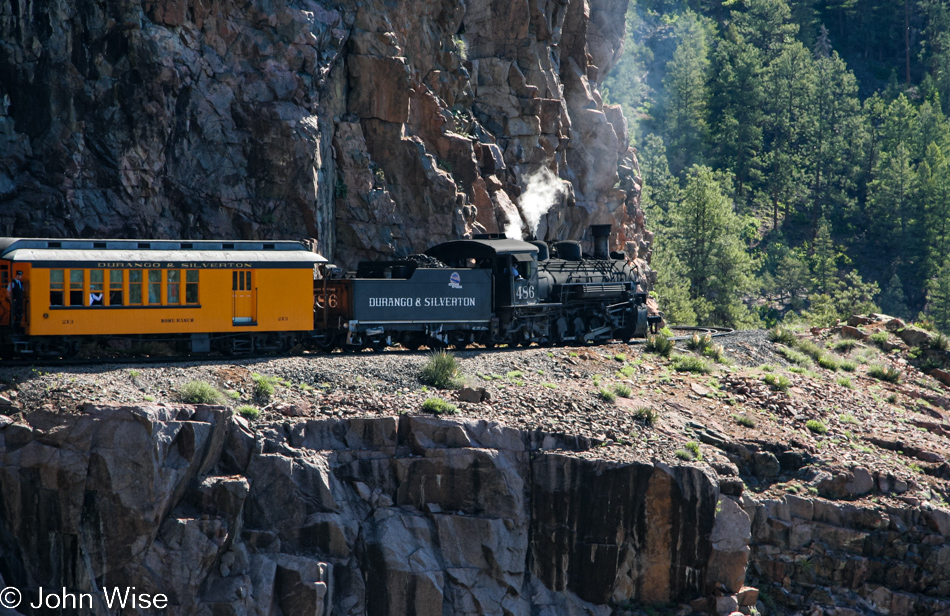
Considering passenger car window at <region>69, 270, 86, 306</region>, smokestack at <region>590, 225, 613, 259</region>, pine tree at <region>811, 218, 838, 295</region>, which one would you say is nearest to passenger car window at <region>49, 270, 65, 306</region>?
passenger car window at <region>69, 270, 86, 306</region>

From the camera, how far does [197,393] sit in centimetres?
1692

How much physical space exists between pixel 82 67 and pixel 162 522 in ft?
51.6

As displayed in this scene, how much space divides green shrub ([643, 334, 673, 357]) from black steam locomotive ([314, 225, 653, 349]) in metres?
1.59

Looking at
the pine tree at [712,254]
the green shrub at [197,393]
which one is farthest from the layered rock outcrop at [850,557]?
the pine tree at [712,254]

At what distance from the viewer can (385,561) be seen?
16656 millimetres

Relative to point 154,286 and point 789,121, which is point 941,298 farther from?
point 154,286

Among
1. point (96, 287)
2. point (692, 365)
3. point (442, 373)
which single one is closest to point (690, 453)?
point (442, 373)

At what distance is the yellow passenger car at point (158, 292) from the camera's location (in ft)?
61.8

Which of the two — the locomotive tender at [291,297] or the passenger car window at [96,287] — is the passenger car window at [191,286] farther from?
the passenger car window at [96,287]

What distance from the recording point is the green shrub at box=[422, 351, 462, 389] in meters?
20.2

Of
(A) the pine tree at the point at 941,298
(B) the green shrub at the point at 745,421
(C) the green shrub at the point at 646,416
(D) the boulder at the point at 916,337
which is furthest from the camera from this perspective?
(A) the pine tree at the point at 941,298

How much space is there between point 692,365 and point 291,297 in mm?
11625

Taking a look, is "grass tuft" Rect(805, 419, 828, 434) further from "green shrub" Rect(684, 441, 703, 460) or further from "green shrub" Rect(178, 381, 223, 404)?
"green shrub" Rect(178, 381, 223, 404)

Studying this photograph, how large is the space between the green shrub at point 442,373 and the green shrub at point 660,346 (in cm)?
847
